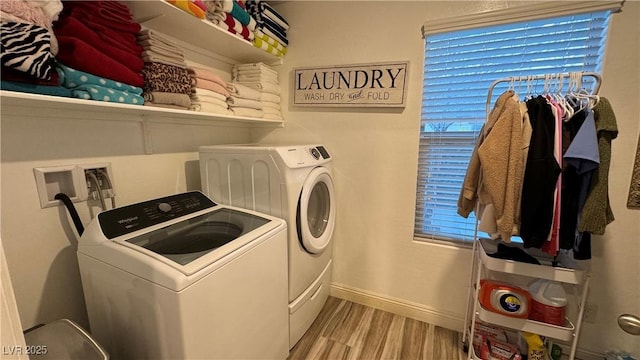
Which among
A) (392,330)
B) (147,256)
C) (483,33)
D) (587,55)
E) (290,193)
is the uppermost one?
(483,33)

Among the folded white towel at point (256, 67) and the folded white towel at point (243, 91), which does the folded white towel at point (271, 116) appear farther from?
the folded white towel at point (256, 67)

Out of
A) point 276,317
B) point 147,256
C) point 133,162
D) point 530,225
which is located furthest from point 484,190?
point 133,162

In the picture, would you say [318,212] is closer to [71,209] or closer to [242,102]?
[242,102]

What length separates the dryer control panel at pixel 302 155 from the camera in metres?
1.35

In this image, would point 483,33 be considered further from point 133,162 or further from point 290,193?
point 133,162

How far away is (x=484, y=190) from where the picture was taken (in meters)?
1.18

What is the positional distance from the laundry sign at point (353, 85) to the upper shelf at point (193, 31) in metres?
0.33

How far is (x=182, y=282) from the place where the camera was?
2.58 feet

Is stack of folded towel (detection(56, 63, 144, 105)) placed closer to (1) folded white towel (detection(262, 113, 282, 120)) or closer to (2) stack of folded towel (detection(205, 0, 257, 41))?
(2) stack of folded towel (detection(205, 0, 257, 41))

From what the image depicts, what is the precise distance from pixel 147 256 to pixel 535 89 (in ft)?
6.71

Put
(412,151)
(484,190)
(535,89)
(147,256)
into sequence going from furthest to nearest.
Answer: (412,151), (535,89), (484,190), (147,256)

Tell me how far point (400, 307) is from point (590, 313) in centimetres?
105

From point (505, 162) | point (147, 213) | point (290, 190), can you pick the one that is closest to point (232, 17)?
point (290, 190)

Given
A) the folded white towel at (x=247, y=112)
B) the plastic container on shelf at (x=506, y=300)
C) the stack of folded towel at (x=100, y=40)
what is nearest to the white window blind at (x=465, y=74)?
the plastic container on shelf at (x=506, y=300)
